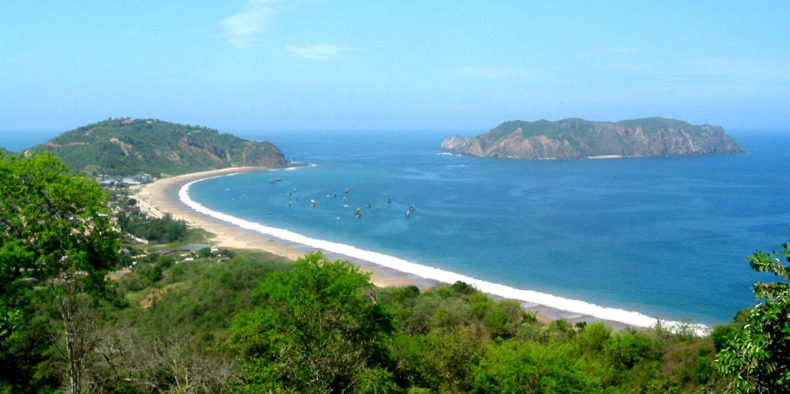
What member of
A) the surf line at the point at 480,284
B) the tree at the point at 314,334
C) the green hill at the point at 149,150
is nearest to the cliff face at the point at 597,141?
the green hill at the point at 149,150

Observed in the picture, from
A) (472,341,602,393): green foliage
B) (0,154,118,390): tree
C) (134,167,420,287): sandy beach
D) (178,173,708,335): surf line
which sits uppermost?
(0,154,118,390): tree

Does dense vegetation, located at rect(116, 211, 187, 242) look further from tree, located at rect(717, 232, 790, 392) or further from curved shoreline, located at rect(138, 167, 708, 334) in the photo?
tree, located at rect(717, 232, 790, 392)

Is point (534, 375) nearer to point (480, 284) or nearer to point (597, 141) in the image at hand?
point (480, 284)

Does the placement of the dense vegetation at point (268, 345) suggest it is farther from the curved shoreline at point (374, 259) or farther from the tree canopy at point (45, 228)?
the curved shoreline at point (374, 259)

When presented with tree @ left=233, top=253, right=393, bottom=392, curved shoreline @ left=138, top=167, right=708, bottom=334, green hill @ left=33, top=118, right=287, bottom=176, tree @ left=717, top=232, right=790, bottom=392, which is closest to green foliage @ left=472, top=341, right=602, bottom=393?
tree @ left=233, top=253, right=393, bottom=392

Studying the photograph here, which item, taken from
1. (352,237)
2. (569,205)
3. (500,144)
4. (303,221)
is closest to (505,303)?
(352,237)

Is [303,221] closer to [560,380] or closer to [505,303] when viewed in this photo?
[505,303]
